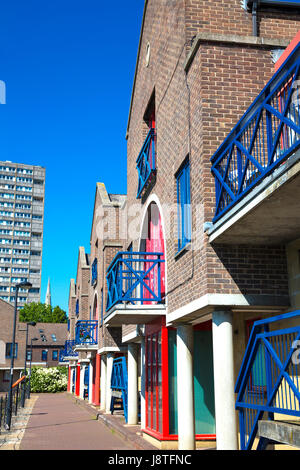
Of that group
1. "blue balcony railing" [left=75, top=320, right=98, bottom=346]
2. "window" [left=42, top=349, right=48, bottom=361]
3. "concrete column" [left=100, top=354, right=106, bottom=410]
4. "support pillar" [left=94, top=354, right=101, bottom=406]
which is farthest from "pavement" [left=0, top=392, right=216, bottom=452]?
"window" [left=42, top=349, right=48, bottom=361]

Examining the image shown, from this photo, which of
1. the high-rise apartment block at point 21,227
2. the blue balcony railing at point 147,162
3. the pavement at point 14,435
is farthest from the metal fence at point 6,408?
the high-rise apartment block at point 21,227

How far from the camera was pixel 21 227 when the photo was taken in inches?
5399

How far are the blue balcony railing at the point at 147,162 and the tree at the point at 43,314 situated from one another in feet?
255

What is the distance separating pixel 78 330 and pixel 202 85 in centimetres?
2119

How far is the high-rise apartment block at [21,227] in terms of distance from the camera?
13275 centimetres

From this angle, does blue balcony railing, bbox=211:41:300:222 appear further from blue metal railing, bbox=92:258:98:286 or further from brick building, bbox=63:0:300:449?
blue metal railing, bbox=92:258:98:286

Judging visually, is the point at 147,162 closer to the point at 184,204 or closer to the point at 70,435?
the point at 184,204

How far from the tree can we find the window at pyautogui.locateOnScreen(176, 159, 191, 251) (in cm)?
8122

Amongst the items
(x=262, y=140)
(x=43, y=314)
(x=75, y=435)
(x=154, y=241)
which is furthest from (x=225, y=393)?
(x=43, y=314)

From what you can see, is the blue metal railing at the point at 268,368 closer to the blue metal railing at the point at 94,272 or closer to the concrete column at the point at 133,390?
the concrete column at the point at 133,390

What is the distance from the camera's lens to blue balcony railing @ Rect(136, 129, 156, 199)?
13.0 meters

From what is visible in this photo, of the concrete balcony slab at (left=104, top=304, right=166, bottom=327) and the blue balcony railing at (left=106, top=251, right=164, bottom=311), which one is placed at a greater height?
the blue balcony railing at (left=106, top=251, right=164, bottom=311)

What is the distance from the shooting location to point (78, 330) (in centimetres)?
2789
